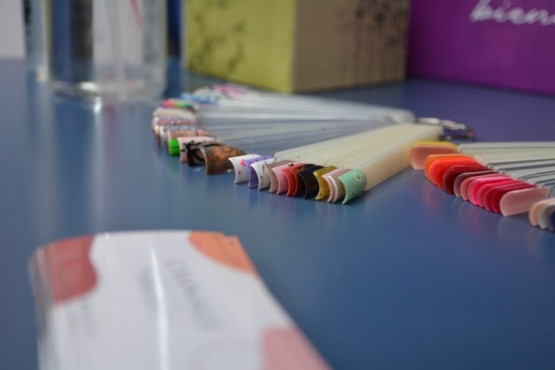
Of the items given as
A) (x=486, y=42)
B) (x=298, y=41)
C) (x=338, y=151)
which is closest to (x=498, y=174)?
(x=338, y=151)

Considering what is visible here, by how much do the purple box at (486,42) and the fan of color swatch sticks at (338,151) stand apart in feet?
1.13

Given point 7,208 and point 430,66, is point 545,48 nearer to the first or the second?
point 430,66

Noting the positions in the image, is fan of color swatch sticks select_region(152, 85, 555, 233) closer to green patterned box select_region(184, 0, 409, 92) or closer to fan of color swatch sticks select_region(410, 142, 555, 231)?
fan of color swatch sticks select_region(410, 142, 555, 231)

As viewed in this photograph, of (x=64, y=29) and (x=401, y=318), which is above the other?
(x=64, y=29)

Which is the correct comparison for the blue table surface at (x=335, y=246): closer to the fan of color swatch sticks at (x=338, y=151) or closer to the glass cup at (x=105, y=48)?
the fan of color swatch sticks at (x=338, y=151)

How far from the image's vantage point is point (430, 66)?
4.09ft

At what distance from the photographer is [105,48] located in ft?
2.86

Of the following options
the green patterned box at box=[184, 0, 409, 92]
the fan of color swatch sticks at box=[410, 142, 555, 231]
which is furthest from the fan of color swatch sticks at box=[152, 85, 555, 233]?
the green patterned box at box=[184, 0, 409, 92]

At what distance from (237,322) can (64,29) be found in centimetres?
69

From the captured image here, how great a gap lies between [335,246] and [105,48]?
1.72ft

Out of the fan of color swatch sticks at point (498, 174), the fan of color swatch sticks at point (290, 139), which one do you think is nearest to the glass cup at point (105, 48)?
the fan of color swatch sticks at point (290, 139)

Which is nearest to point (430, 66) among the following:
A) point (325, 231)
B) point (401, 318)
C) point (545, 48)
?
point (545, 48)

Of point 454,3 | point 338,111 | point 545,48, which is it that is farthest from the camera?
point 454,3

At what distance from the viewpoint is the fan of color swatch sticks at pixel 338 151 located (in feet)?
1.80
